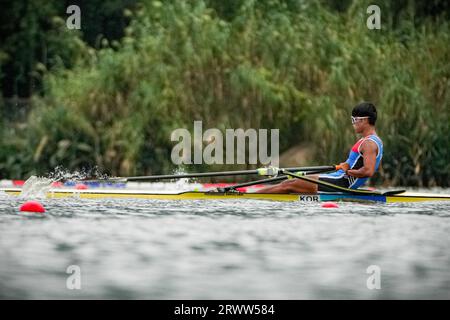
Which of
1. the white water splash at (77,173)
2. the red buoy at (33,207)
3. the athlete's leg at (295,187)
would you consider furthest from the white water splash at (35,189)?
the white water splash at (77,173)

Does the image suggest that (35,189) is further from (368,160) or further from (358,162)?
(368,160)

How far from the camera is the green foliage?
1822cm

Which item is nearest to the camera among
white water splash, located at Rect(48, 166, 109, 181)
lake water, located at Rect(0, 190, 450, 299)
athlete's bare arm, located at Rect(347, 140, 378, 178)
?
lake water, located at Rect(0, 190, 450, 299)

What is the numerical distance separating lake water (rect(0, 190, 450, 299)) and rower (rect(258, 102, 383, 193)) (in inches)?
21.8

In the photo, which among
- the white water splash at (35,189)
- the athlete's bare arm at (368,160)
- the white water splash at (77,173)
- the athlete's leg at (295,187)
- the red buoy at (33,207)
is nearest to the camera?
the red buoy at (33,207)

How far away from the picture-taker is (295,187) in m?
13.7

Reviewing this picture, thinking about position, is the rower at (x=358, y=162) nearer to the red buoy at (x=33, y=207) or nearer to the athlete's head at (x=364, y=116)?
the athlete's head at (x=364, y=116)

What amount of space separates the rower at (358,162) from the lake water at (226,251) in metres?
0.55

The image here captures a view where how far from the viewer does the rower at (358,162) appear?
13125 millimetres

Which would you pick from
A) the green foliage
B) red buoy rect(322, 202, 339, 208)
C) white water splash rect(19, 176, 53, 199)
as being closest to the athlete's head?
red buoy rect(322, 202, 339, 208)

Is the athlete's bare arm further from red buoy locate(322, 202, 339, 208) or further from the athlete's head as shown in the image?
red buoy locate(322, 202, 339, 208)

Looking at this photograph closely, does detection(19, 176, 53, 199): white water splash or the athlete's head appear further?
detection(19, 176, 53, 199): white water splash

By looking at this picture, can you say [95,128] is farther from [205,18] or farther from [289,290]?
[289,290]

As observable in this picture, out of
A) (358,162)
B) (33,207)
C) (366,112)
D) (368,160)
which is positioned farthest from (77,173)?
(368,160)
